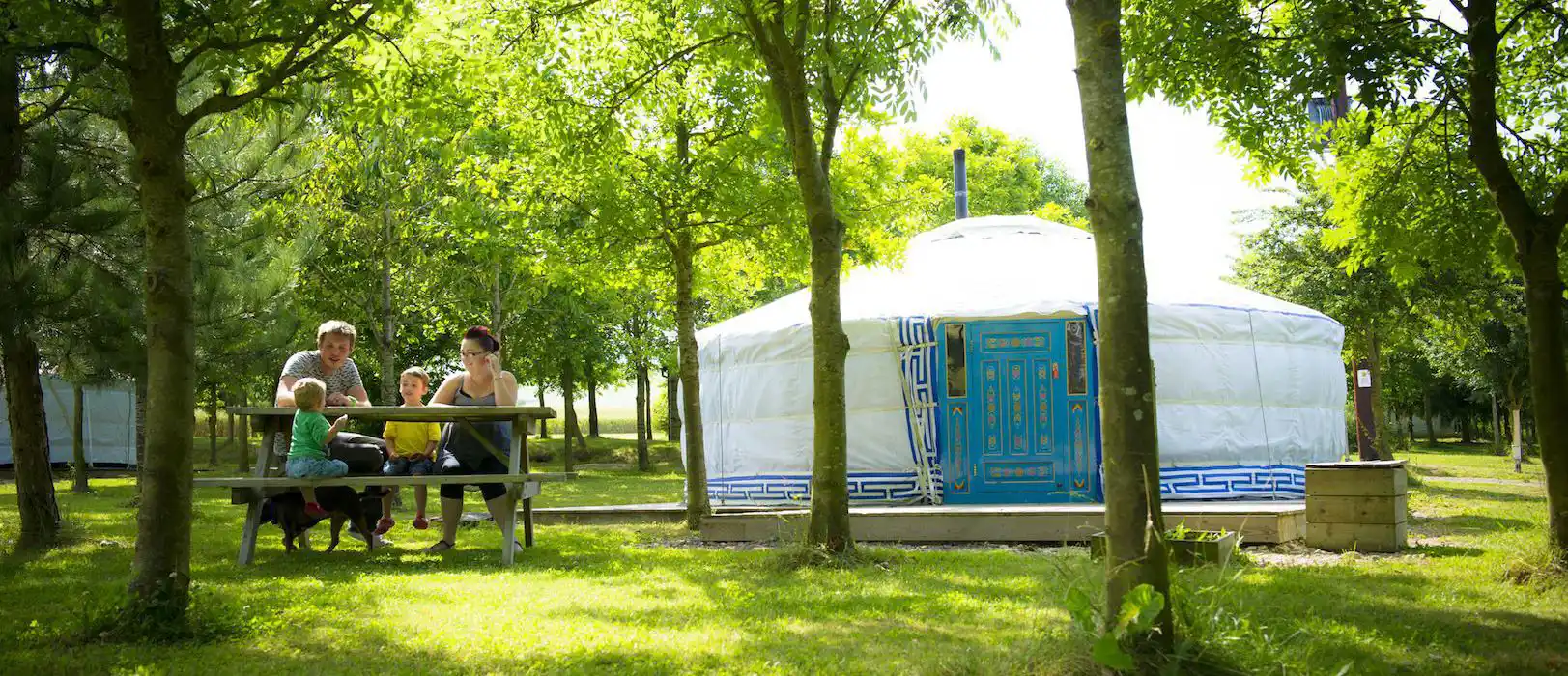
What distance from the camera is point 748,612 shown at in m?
4.16

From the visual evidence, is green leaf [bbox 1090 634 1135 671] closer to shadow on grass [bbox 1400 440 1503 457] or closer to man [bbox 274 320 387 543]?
man [bbox 274 320 387 543]

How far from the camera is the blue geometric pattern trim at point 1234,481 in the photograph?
880cm

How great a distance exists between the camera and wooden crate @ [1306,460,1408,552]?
614 centimetres

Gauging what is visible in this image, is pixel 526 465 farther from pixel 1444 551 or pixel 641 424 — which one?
pixel 641 424

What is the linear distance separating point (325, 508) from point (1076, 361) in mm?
5539

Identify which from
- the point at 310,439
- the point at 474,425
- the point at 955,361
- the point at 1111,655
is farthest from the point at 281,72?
the point at 955,361

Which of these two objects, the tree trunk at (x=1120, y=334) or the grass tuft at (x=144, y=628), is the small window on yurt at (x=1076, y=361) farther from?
the grass tuft at (x=144, y=628)

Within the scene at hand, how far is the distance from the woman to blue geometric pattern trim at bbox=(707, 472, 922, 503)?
3.41 m

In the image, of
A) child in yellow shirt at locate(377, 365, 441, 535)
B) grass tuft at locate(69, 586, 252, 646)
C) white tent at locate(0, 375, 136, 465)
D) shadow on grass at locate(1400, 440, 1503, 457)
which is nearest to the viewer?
grass tuft at locate(69, 586, 252, 646)

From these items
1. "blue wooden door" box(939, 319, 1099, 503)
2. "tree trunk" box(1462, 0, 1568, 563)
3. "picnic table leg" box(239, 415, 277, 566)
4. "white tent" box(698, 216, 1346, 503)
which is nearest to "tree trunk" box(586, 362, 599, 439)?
"white tent" box(698, 216, 1346, 503)

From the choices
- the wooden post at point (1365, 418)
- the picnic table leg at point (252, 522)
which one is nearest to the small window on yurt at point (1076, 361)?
the wooden post at point (1365, 418)

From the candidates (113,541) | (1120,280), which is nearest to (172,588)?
(1120,280)

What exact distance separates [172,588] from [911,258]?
7870mm

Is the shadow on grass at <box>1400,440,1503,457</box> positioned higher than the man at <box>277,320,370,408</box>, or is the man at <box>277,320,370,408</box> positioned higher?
the man at <box>277,320,370,408</box>
